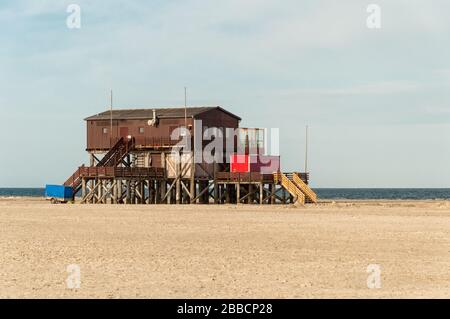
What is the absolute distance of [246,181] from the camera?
5659 cm

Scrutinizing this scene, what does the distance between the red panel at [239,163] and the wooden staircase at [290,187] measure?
2.38 m

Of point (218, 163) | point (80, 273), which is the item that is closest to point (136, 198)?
point (218, 163)

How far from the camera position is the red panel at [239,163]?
57531mm

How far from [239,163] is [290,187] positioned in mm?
4928

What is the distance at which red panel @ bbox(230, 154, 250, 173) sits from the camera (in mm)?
57531

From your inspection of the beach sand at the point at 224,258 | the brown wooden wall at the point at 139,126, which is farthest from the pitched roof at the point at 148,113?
the beach sand at the point at 224,258

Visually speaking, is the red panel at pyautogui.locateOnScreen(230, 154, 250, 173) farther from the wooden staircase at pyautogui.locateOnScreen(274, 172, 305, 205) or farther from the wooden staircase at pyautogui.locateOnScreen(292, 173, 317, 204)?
the wooden staircase at pyautogui.locateOnScreen(292, 173, 317, 204)

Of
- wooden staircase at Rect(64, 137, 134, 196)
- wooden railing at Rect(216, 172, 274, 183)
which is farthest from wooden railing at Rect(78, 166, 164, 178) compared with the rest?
wooden railing at Rect(216, 172, 274, 183)

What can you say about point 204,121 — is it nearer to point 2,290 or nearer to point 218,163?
point 218,163

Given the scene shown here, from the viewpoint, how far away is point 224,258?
1980cm

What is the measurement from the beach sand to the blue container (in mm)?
22982

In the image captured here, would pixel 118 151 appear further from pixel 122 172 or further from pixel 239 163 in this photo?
pixel 239 163

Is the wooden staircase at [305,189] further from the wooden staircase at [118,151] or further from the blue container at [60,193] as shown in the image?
the blue container at [60,193]
